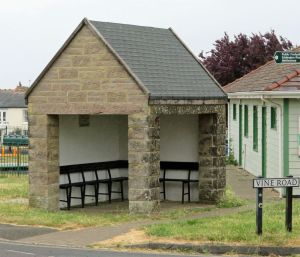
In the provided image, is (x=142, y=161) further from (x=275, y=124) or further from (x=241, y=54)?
(x=241, y=54)

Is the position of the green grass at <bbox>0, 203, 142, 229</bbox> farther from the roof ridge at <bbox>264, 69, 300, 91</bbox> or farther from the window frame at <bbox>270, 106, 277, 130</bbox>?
the window frame at <bbox>270, 106, 277, 130</bbox>

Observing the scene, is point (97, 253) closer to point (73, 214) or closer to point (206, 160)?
point (73, 214)

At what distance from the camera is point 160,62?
18.7 meters

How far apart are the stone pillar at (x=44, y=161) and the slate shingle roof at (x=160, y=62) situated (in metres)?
2.32

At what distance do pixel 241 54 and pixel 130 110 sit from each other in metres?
39.2

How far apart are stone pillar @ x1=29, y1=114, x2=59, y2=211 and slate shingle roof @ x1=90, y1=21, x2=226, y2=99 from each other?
7.60ft

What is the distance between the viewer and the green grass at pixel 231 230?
517 inches

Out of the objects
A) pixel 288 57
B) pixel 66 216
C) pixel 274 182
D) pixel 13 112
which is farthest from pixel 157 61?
pixel 13 112

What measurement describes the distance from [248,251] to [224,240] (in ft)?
1.75

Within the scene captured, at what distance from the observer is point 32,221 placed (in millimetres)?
16359

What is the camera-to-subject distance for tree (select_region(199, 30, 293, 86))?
5441 centimetres

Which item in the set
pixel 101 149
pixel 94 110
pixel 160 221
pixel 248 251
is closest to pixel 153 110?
pixel 94 110

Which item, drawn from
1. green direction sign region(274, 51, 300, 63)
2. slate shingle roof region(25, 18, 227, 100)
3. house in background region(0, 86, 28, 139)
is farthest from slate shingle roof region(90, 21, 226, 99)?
house in background region(0, 86, 28, 139)

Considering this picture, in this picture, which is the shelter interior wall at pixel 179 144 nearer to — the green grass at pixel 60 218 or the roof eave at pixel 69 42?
the green grass at pixel 60 218
